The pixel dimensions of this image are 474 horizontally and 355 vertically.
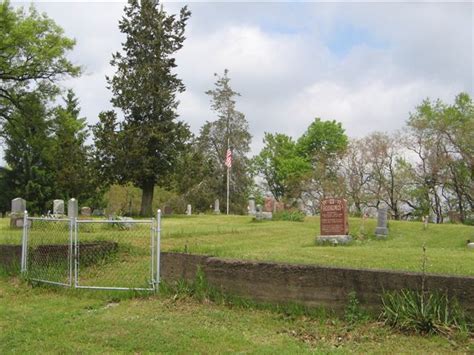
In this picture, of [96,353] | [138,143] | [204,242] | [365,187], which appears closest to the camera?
[96,353]

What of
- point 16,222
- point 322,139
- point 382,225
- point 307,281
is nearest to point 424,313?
point 307,281

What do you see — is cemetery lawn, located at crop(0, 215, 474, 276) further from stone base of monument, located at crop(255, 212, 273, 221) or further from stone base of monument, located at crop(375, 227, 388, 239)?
stone base of monument, located at crop(255, 212, 273, 221)

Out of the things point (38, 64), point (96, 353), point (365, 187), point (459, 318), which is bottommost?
point (96, 353)

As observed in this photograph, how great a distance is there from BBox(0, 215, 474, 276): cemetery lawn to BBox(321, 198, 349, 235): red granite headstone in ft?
2.06

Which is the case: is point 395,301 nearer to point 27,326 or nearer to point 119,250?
point 27,326

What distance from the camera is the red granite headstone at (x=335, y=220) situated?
18.0 m

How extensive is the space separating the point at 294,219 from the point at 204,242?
13.7m

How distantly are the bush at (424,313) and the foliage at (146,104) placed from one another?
2875 centimetres

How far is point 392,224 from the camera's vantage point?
24391mm

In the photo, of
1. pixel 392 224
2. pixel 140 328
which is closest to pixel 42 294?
pixel 140 328

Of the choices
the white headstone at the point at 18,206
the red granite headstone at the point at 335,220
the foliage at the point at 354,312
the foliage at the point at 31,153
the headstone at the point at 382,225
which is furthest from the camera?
the foliage at the point at 31,153

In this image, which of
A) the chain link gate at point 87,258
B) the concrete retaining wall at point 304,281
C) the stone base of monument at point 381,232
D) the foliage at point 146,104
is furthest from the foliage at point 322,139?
the concrete retaining wall at point 304,281

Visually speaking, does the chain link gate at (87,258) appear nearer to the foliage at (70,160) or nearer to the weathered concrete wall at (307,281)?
→ the weathered concrete wall at (307,281)

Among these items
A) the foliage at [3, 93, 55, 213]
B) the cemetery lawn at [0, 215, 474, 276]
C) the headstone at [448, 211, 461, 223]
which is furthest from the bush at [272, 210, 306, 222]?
the foliage at [3, 93, 55, 213]
